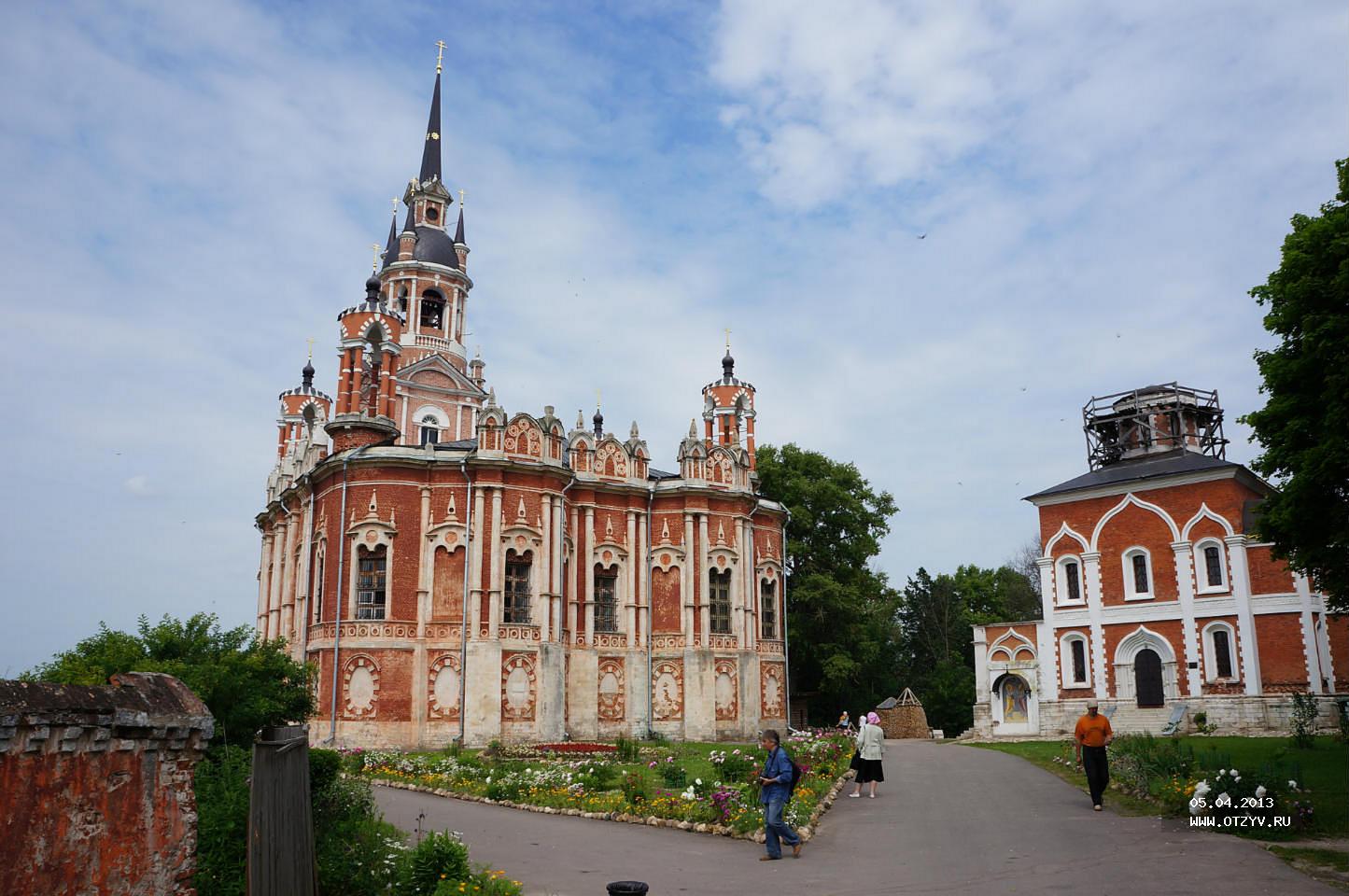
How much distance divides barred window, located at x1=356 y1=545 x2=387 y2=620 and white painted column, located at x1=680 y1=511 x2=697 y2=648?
1012 cm

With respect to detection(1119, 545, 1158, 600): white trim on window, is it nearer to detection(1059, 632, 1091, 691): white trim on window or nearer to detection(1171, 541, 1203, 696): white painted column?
detection(1171, 541, 1203, 696): white painted column

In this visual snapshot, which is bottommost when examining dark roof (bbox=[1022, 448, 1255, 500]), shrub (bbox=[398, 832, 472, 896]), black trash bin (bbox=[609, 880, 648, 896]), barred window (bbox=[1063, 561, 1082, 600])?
shrub (bbox=[398, 832, 472, 896])

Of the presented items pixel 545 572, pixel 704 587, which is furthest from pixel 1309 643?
pixel 545 572

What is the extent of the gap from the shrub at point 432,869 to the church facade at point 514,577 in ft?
63.6

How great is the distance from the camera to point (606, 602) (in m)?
34.1

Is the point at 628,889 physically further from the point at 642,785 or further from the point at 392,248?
the point at 392,248

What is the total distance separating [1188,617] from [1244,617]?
1.82 metres

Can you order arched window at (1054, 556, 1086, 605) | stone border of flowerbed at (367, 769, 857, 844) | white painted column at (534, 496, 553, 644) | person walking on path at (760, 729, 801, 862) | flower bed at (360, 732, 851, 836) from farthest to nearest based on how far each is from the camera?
arched window at (1054, 556, 1086, 605)
white painted column at (534, 496, 553, 644)
flower bed at (360, 732, 851, 836)
stone border of flowerbed at (367, 769, 857, 844)
person walking on path at (760, 729, 801, 862)

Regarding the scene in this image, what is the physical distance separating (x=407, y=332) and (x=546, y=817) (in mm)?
33980

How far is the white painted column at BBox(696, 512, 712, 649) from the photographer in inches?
1348

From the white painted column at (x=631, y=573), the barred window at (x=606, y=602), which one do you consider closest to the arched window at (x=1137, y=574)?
the white painted column at (x=631, y=573)

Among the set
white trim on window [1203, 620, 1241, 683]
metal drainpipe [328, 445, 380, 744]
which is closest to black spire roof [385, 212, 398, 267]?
metal drainpipe [328, 445, 380, 744]

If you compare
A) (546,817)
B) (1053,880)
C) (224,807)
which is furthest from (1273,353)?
(224,807)

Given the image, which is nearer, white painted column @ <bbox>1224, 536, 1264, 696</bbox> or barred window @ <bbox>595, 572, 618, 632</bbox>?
barred window @ <bbox>595, 572, 618, 632</bbox>
